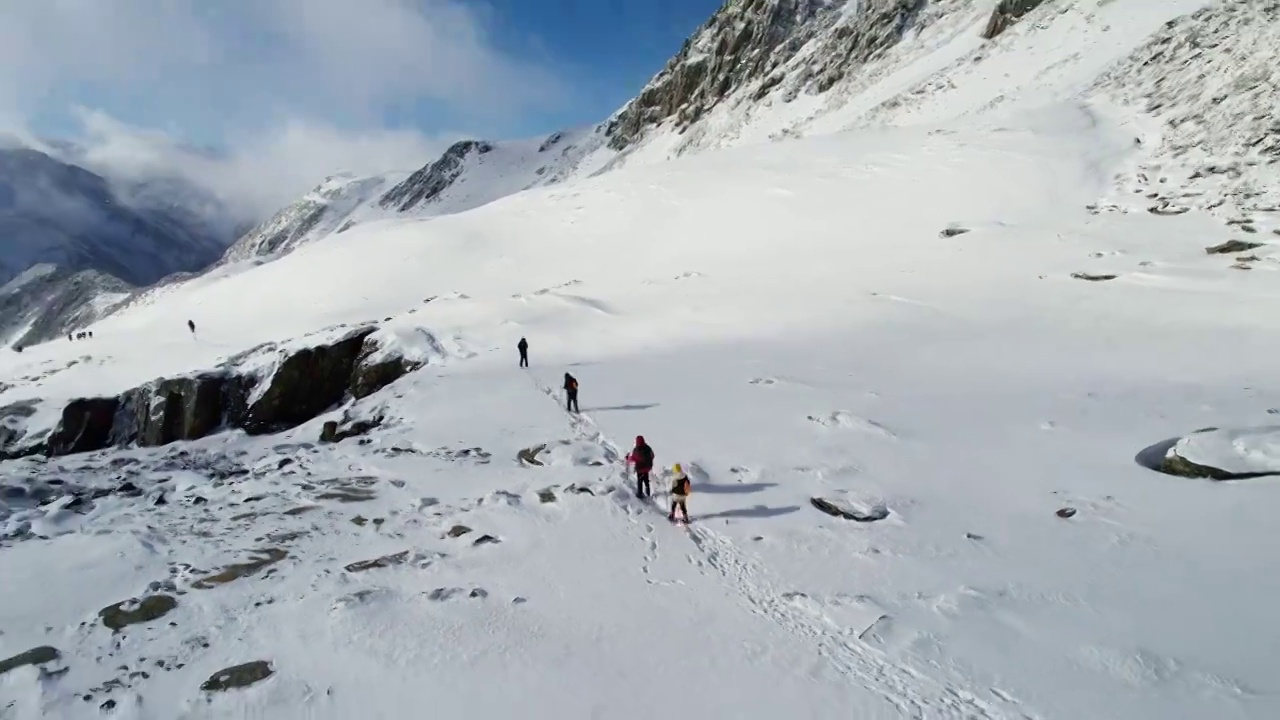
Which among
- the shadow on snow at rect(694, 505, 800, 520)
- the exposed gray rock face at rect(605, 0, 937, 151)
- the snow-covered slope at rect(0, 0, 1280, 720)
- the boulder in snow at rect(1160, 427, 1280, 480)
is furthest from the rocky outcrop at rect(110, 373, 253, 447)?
the exposed gray rock face at rect(605, 0, 937, 151)

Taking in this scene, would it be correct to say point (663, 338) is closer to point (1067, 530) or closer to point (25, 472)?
point (1067, 530)

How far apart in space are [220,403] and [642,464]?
2311cm

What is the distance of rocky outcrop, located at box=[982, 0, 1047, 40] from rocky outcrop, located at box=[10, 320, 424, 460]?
66.8m

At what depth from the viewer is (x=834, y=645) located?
7.30m

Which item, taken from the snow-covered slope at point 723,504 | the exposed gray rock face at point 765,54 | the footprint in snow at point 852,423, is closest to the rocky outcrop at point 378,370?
the snow-covered slope at point 723,504

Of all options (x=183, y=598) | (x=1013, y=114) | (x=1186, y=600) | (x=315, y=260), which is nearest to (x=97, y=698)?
(x=183, y=598)

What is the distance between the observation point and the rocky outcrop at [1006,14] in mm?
62375

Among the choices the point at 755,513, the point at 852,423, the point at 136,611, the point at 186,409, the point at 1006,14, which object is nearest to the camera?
the point at 136,611

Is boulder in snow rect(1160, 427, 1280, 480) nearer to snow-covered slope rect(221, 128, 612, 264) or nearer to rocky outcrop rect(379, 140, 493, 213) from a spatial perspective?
snow-covered slope rect(221, 128, 612, 264)

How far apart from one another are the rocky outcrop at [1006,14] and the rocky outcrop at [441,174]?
142m

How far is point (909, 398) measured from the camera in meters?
16.1

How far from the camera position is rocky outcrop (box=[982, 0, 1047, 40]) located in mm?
62375

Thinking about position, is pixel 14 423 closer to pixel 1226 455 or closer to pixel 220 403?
Result: pixel 220 403

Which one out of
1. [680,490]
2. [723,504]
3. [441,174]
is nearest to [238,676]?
[680,490]
